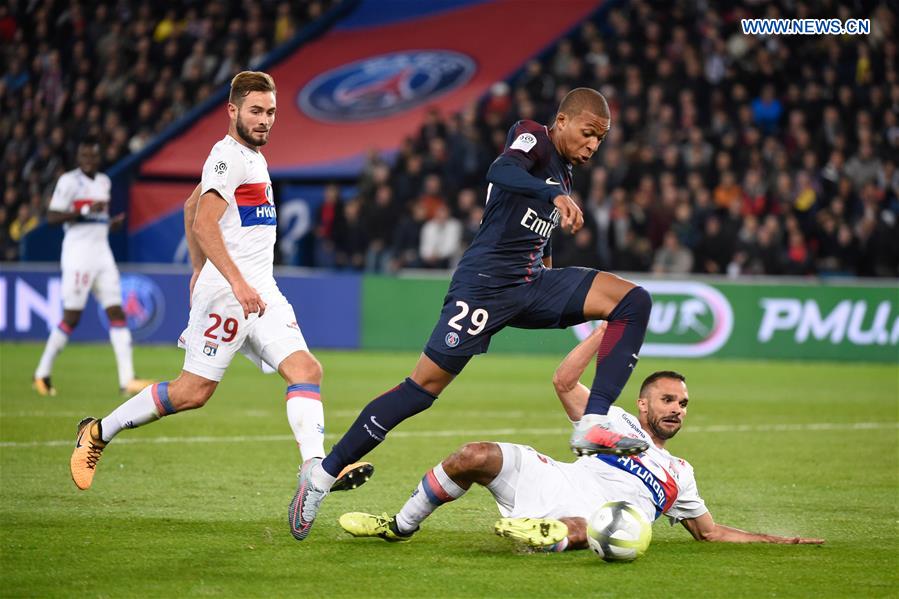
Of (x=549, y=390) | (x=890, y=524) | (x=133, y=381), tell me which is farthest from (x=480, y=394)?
(x=890, y=524)

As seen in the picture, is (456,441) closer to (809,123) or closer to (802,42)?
(809,123)

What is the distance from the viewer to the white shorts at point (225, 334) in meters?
7.24

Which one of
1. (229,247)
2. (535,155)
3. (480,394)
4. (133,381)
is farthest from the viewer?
(480,394)

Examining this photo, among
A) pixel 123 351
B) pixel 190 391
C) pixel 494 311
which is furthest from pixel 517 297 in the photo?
pixel 123 351

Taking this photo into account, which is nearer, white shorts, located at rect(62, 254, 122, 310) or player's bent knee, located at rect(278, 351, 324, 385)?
player's bent knee, located at rect(278, 351, 324, 385)

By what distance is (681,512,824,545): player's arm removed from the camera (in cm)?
676

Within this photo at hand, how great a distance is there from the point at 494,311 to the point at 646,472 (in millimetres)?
1110

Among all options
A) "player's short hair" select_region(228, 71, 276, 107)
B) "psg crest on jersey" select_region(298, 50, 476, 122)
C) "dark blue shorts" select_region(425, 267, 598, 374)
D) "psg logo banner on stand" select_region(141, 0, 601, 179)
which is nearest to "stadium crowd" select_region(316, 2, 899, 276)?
"psg logo banner on stand" select_region(141, 0, 601, 179)

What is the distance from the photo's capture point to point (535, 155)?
661 cm

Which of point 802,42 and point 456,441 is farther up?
point 802,42

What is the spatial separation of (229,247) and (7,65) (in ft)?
71.7

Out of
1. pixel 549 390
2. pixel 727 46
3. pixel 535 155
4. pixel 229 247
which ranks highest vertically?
pixel 727 46

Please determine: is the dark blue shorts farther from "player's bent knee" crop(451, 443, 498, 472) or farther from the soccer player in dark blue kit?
"player's bent knee" crop(451, 443, 498, 472)

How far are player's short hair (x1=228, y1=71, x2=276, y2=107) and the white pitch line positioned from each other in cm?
410
